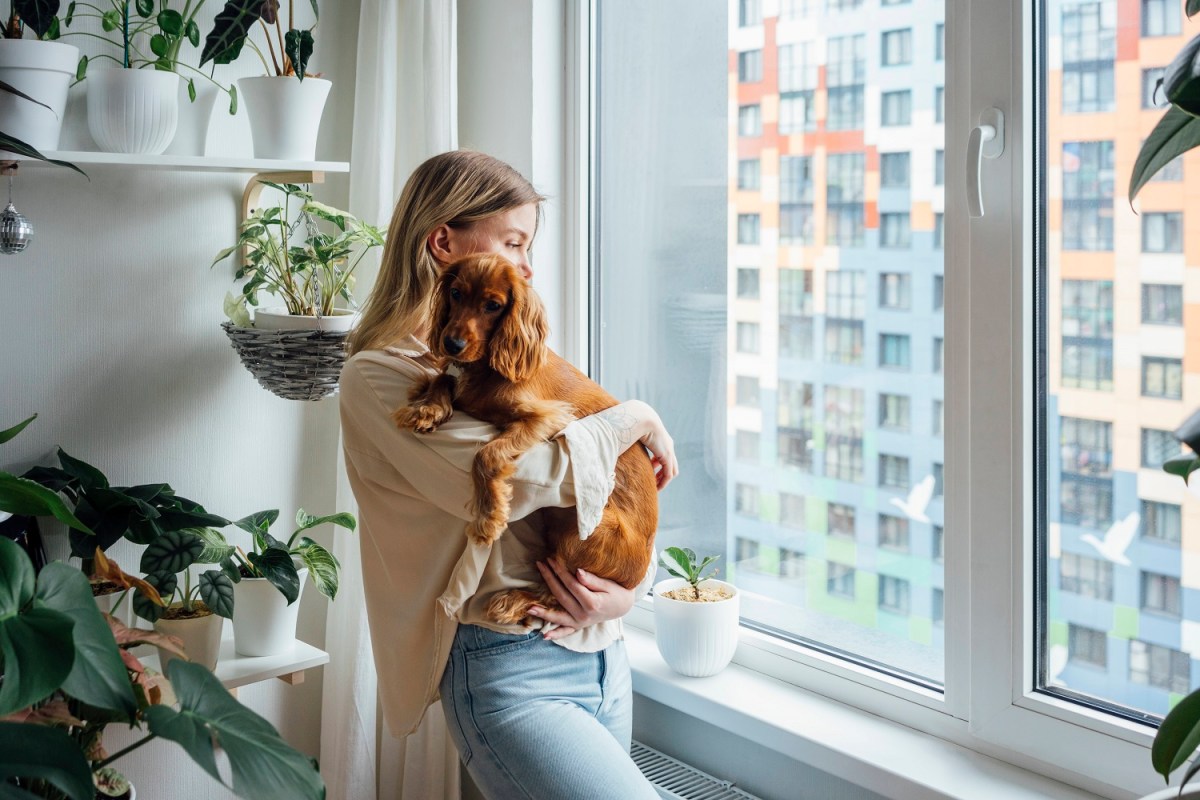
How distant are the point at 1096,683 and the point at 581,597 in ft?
2.55

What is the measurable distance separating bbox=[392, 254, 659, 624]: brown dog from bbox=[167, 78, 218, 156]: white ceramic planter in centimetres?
96

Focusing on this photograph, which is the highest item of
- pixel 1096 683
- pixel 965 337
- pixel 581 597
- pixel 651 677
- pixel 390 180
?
pixel 390 180

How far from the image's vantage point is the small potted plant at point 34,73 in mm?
1464

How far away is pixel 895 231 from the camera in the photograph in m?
1.65

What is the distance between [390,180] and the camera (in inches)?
79.1

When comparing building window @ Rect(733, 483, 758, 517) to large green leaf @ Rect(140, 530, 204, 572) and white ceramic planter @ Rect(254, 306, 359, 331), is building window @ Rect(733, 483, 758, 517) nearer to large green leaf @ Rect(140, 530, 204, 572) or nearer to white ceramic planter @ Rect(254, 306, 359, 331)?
white ceramic planter @ Rect(254, 306, 359, 331)

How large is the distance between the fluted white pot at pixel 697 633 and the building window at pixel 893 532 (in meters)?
0.30

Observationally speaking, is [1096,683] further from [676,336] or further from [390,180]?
[390,180]

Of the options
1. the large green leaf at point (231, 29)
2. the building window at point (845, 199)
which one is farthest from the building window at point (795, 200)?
the large green leaf at point (231, 29)

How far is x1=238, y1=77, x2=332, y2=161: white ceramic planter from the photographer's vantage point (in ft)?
5.68

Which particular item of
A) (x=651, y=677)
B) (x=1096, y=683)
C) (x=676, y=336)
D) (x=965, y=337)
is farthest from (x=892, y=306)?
(x=651, y=677)

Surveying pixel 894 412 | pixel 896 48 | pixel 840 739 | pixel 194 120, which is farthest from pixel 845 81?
pixel 194 120

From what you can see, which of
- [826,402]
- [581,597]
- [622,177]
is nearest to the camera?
[581,597]

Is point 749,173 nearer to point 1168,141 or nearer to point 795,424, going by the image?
point 795,424
